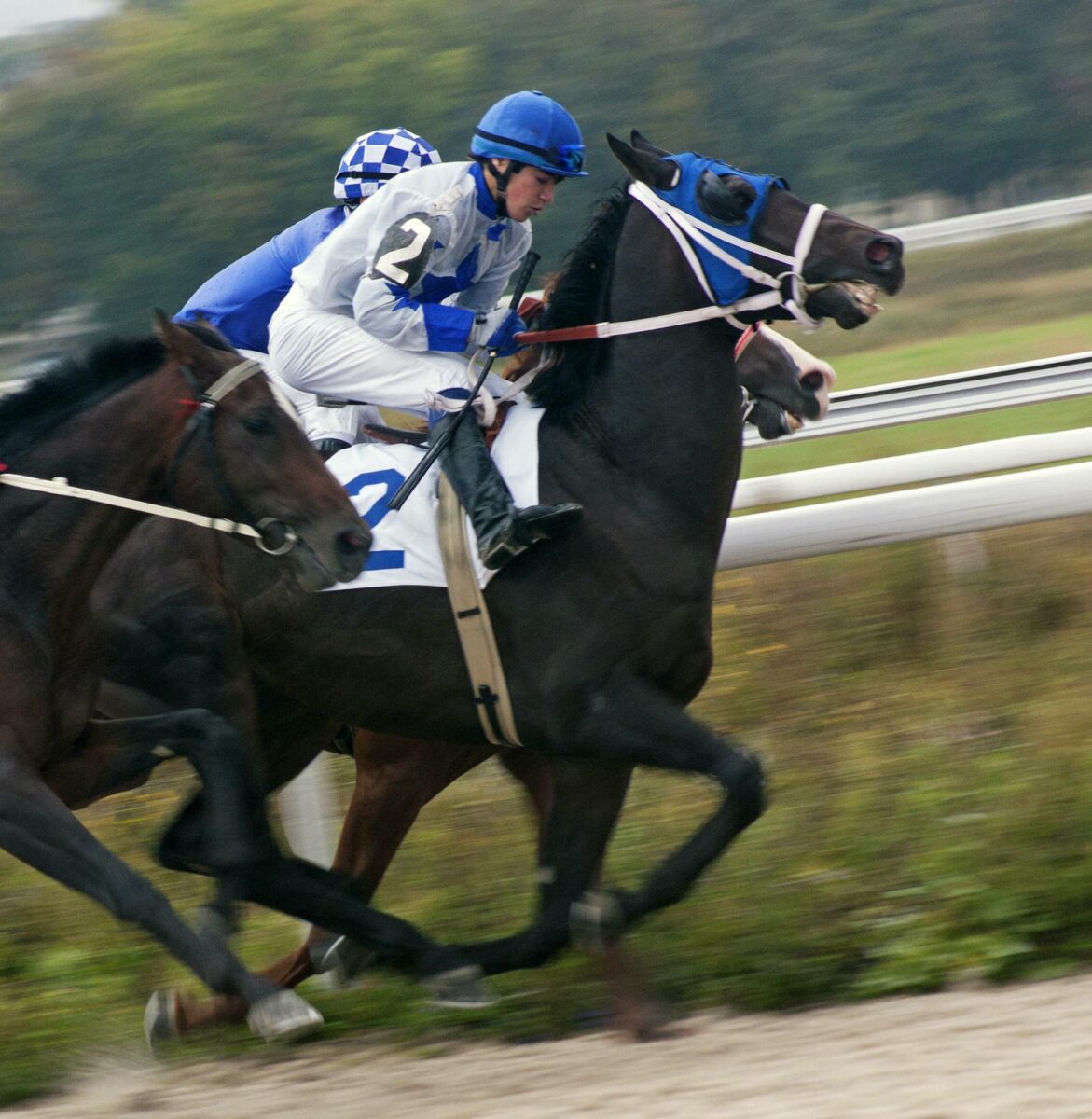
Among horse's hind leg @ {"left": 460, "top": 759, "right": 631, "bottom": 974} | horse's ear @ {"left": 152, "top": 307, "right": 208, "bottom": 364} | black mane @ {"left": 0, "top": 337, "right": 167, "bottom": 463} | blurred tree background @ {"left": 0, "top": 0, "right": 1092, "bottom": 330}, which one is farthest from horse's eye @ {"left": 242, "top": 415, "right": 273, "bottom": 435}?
blurred tree background @ {"left": 0, "top": 0, "right": 1092, "bottom": 330}

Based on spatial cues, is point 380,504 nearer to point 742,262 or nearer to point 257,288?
point 257,288

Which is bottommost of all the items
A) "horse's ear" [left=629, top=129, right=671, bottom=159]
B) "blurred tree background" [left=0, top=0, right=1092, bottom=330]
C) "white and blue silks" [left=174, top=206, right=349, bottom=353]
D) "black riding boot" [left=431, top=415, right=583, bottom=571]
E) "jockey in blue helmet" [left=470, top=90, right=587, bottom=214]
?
"blurred tree background" [left=0, top=0, right=1092, bottom=330]

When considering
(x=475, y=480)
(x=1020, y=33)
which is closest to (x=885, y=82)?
(x=1020, y=33)

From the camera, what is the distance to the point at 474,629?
409cm

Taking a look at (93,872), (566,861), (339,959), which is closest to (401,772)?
(339,959)

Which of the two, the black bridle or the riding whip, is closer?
the black bridle

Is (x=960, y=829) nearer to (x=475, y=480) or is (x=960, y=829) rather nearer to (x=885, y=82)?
(x=475, y=480)

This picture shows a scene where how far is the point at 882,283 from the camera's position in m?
4.07

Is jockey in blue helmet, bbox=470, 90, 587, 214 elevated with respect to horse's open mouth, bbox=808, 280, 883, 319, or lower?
elevated

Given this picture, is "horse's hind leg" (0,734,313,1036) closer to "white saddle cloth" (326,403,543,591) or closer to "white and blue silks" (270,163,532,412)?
"white saddle cloth" (326,403,543,591)

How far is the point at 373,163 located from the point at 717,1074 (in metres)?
2.65

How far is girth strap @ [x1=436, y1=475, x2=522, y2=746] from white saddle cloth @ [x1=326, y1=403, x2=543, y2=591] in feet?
0.09

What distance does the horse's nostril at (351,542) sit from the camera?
375cm

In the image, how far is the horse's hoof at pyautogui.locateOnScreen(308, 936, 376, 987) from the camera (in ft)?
14.5
